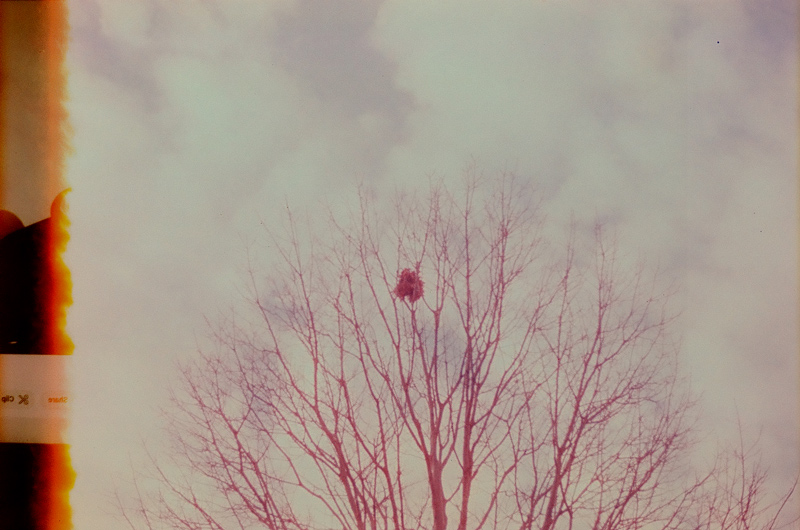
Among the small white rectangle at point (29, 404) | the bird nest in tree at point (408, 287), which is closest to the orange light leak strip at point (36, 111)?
the small white rectangle at point (29, 404)

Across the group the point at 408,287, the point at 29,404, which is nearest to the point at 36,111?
the point at 29,404

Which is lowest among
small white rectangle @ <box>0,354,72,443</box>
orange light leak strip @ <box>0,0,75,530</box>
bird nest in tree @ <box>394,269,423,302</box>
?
small white rectangle @ <box>0,354,72,443</box>

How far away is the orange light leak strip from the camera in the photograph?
2604 mm

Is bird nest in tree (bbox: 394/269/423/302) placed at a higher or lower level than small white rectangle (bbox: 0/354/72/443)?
higher

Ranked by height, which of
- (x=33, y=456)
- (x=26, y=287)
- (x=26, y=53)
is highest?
(x=26, y=53)

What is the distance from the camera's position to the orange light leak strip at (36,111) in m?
2.60

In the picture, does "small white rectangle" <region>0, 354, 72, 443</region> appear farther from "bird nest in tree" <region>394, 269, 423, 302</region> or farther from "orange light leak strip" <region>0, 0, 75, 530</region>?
"bird nest in tree" <region>394, 269, 423, 302</region>

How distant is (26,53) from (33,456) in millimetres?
1476

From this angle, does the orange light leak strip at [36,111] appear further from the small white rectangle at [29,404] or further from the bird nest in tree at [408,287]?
the bird nest in tree at [408,287]

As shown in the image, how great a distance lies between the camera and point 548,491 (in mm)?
2477

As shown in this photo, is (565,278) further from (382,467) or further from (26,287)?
(26,287)

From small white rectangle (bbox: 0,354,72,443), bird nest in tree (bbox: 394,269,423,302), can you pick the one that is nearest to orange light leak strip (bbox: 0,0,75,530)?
small white rectangle (bbox: 0,354,72,443)

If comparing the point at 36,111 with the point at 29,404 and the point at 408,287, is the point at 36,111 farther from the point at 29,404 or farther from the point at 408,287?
the point at 408,287

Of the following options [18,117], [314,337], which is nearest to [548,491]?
[314,337]
